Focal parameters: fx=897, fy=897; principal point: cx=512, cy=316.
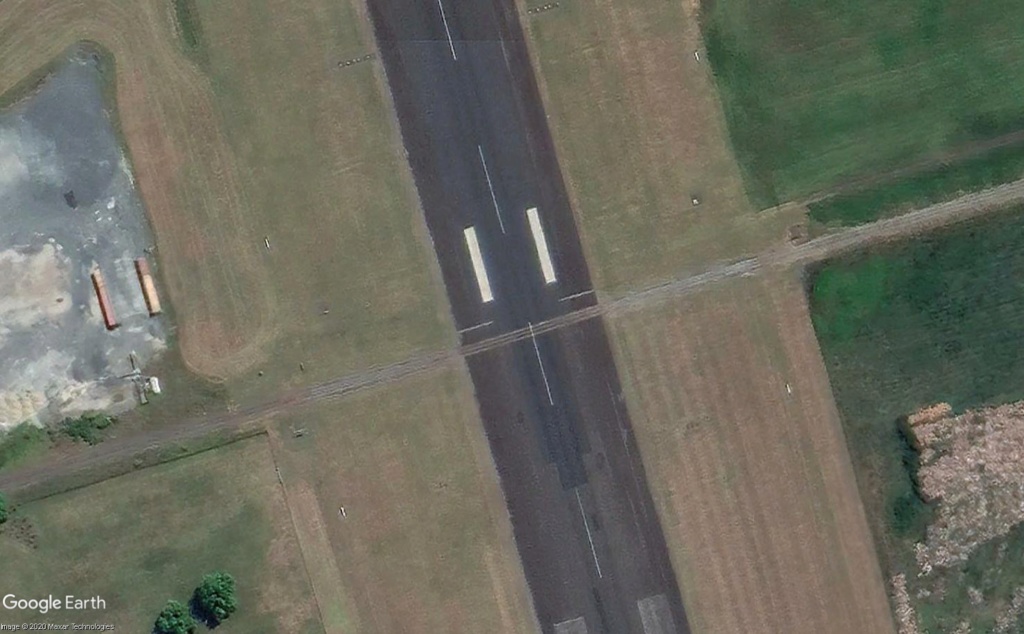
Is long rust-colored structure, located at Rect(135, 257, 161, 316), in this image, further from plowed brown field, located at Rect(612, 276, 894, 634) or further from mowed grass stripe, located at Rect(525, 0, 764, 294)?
plowed brown field, located at Rect(612, 276, 894, 634)

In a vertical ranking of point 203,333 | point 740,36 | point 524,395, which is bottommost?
point 524,395

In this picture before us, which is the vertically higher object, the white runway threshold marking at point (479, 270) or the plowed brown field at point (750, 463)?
the white runway threshold marking at point (479, 270)

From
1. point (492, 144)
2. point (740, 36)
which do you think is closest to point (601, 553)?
point (492, 144)

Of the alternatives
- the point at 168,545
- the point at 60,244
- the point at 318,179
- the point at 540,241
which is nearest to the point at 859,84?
the point at 540,241

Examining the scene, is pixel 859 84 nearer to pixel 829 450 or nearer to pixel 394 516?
pixel 829 450

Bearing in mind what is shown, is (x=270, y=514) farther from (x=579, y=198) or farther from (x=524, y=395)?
(x=579, y=198)

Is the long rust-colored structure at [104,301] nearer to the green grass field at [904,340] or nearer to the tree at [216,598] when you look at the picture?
the tree at [216,598]

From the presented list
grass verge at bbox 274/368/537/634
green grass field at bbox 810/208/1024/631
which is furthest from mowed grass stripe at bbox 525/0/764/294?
grass verge at bbox 274/368/537/634

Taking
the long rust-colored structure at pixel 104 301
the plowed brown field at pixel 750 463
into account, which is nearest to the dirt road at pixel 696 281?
the plowed brown field at pixel 750 463
